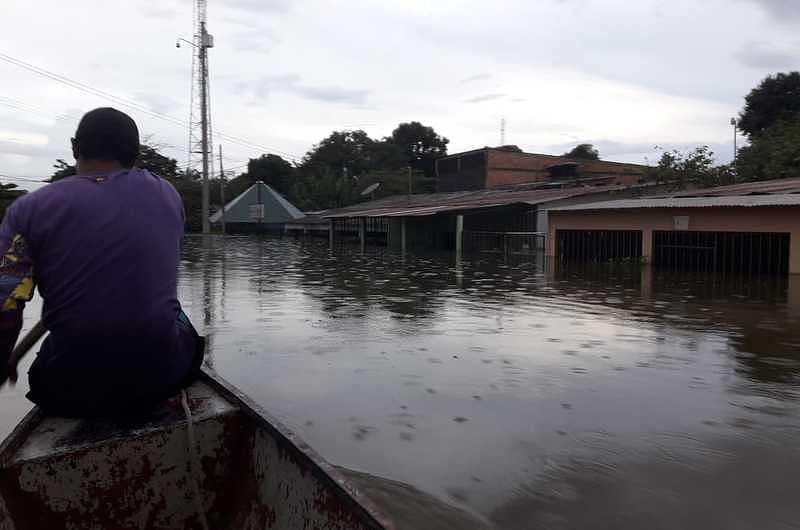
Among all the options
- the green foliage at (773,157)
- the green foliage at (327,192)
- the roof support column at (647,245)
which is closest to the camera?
the roof support column at (647,245)

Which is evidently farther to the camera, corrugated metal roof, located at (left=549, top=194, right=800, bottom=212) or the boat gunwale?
→ corrugated metal roof, located at (left=549, top=194, right=800, bottom=212)

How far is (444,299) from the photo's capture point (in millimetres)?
11031

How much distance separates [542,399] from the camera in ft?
A: 16.4

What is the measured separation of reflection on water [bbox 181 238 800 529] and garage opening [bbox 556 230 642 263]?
9596 millimetres

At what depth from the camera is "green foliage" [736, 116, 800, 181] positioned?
87.5 feet

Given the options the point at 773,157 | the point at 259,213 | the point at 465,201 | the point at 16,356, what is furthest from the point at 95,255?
the point at 259,213

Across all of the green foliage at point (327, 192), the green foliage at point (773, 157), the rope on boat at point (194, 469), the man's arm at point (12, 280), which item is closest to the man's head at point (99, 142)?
the man's arm at point (12, 280)

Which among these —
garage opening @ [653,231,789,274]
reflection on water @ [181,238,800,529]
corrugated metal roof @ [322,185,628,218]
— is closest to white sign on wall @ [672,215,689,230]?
garage opening @ [653,231,789,274]

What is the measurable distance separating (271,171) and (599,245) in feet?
165

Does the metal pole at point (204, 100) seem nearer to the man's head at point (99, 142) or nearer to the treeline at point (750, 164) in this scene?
the treeline at point (750, 164)

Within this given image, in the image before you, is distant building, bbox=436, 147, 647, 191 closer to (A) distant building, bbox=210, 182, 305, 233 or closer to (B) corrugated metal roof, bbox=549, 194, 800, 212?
(A) distant building, bbox=210, 182, 305, 233

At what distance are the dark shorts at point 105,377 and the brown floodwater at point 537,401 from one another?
1.30 metres

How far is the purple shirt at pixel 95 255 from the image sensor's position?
7.57 feet

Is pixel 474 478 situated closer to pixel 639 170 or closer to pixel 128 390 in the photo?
pixel 128 390
